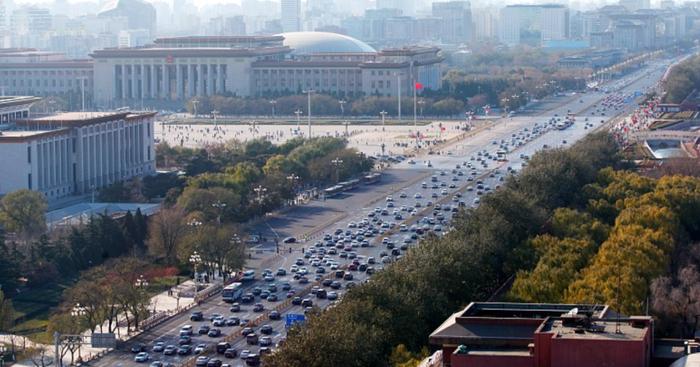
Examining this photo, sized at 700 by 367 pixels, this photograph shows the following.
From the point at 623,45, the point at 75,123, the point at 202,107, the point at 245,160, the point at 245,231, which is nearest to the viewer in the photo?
the point at 245,231

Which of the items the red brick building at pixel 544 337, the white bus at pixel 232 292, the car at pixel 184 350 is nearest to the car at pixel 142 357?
the car at pixel 184 350

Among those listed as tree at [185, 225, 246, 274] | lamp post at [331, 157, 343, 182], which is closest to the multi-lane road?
tree at [185, 225, 246, 274]

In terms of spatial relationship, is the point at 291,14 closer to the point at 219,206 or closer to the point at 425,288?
the point at 219,206

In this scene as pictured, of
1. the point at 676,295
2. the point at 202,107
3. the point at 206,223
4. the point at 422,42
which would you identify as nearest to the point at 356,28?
the point at 422,42

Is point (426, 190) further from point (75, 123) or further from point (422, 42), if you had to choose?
point (422, 42)

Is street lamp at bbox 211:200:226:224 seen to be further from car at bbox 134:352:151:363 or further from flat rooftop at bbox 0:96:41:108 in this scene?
car at bbox 134:352:151:363

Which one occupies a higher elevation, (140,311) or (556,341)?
(556,341)
